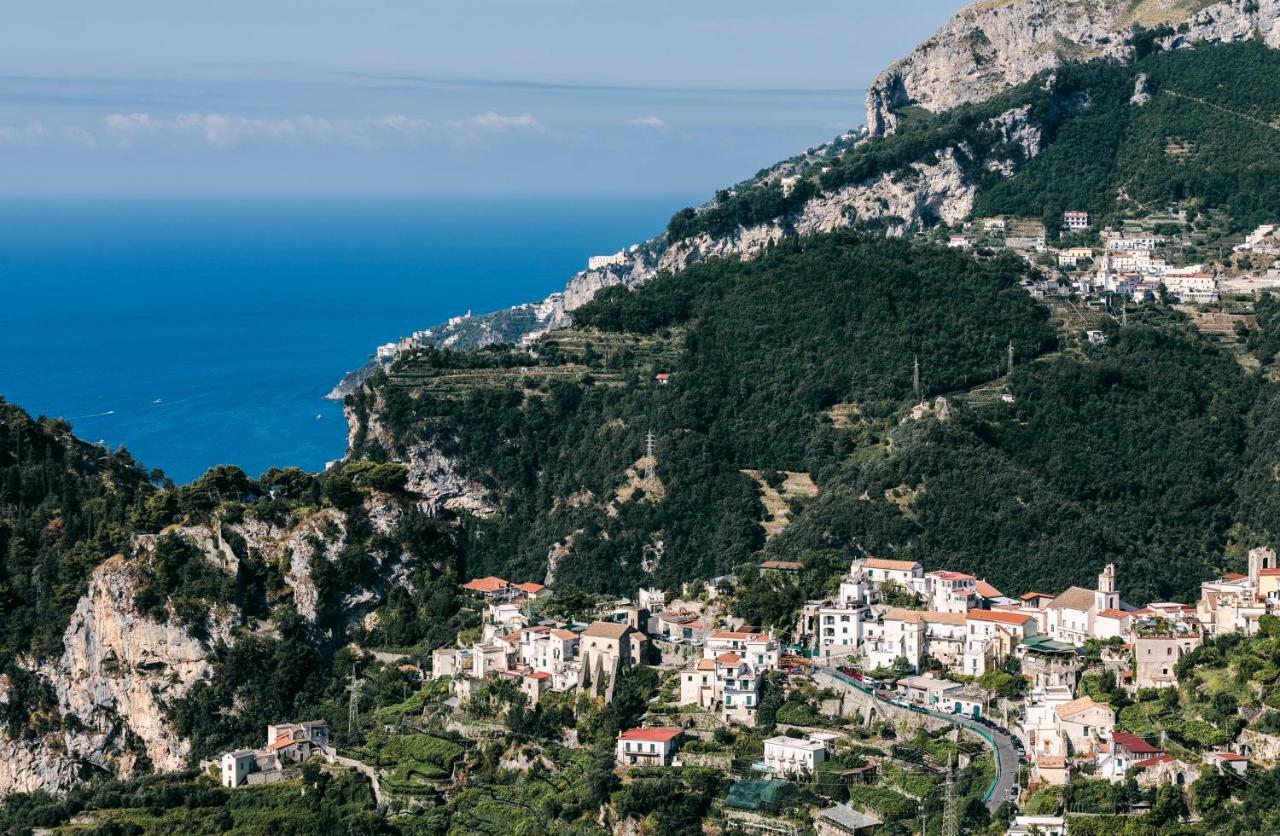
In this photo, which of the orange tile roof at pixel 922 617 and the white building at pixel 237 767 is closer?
the orange tile roof at pixel 922 617

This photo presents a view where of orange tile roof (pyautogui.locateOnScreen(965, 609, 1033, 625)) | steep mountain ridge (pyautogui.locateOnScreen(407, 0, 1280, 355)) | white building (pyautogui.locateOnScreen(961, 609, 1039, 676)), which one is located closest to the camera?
white building (pyautogui.locateOnScreen(961, 609, 1039, 676))

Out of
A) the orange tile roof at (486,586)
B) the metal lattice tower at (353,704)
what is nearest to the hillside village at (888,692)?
the metal lattice tower at (353,704)

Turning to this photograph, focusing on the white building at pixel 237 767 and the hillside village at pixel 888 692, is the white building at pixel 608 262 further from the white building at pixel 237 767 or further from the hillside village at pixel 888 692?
the white building at pixel 237 767

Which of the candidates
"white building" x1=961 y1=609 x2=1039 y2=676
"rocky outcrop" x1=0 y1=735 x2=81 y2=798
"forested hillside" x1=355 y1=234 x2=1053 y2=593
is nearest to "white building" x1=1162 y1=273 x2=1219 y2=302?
"forested hillside" x1=355 y1=234 x2=1053 y2=593

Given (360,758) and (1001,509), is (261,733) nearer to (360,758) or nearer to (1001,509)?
(360,758)

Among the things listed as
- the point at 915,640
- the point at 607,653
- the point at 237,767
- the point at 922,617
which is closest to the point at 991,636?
the point at 915,640

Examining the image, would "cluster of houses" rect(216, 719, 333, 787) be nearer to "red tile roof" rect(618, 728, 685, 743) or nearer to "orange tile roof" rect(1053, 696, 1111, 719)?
"red tile roof" rect(618, 728, 685, 743)
